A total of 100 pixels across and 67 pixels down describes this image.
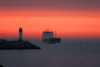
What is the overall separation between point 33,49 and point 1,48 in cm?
758

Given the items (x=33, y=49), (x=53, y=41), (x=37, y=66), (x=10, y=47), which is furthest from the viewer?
(x=53, y=41)

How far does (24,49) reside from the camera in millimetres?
53125

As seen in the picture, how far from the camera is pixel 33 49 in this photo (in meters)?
53.6

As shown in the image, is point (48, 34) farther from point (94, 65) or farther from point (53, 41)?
point (94, 65)

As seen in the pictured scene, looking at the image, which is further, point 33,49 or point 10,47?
point 33,49

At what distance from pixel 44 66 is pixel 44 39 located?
272ft

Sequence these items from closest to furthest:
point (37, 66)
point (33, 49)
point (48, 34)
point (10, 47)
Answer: point (37, 66), point (10, 47), point (33, 49), point (48, 34)

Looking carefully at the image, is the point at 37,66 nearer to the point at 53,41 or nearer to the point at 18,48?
the point at 18,48

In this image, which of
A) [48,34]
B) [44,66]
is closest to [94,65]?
[44,66]

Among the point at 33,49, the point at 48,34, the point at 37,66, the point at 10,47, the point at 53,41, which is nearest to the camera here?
the point at 37,66

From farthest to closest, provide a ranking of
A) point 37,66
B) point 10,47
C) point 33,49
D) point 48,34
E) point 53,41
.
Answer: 1. point 48,34
2. point 53,41
3. point 33,49
4. point 10,47
5. point 37,66

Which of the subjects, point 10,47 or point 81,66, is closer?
point 81,66

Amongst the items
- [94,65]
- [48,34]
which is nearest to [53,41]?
[48,34]

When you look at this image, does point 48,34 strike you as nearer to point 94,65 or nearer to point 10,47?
point 10,47
